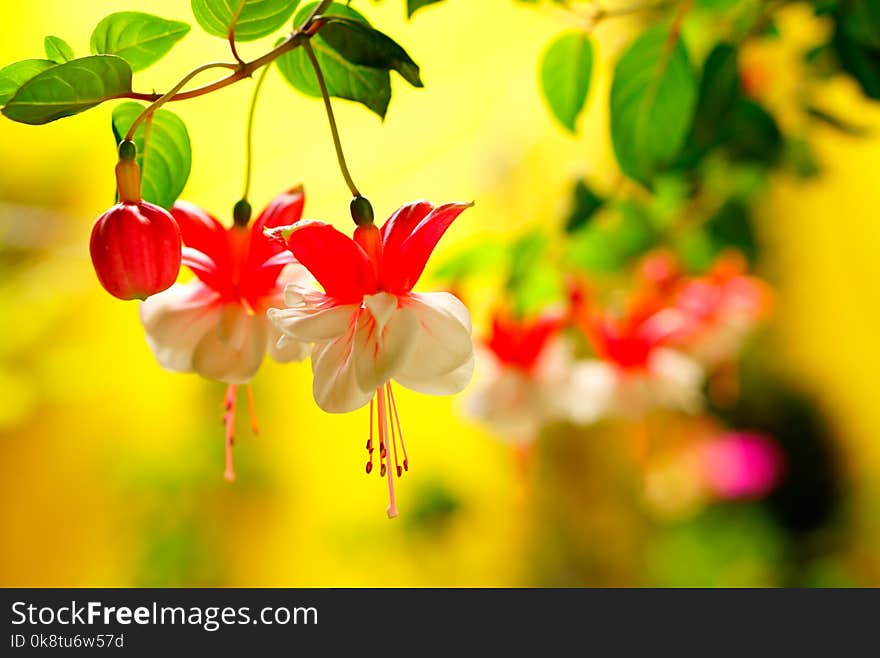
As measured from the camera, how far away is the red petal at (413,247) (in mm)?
297

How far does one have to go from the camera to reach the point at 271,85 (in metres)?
1.87

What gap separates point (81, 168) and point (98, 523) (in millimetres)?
894

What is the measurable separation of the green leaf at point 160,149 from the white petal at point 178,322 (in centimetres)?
5

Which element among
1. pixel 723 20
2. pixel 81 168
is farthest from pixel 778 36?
pixel 81 168

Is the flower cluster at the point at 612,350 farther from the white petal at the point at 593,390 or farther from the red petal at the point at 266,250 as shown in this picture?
the red petal at the point at 266,250

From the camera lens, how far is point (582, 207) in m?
0.65

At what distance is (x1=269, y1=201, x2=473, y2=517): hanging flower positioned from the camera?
293 mm

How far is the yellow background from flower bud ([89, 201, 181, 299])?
4.90 feet

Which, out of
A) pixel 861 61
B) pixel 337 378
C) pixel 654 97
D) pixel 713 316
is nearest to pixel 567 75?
pixel 654 97

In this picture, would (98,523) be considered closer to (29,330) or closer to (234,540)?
(234,540)

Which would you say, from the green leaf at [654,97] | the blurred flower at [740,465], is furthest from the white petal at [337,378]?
the blurred flower at [740,465]

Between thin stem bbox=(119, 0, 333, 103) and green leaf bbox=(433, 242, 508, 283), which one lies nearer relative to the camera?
thin stem bbox=(119, 0, 333, 103)

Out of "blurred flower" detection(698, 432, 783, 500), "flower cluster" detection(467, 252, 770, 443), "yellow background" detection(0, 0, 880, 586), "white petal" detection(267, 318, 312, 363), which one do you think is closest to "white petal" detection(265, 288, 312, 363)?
"white petal" detection(267, 318, 312, 363)

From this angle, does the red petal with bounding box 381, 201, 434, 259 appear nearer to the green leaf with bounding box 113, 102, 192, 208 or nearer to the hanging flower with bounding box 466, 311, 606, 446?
the green leaf with bounding box 113, 102, 192, 208
